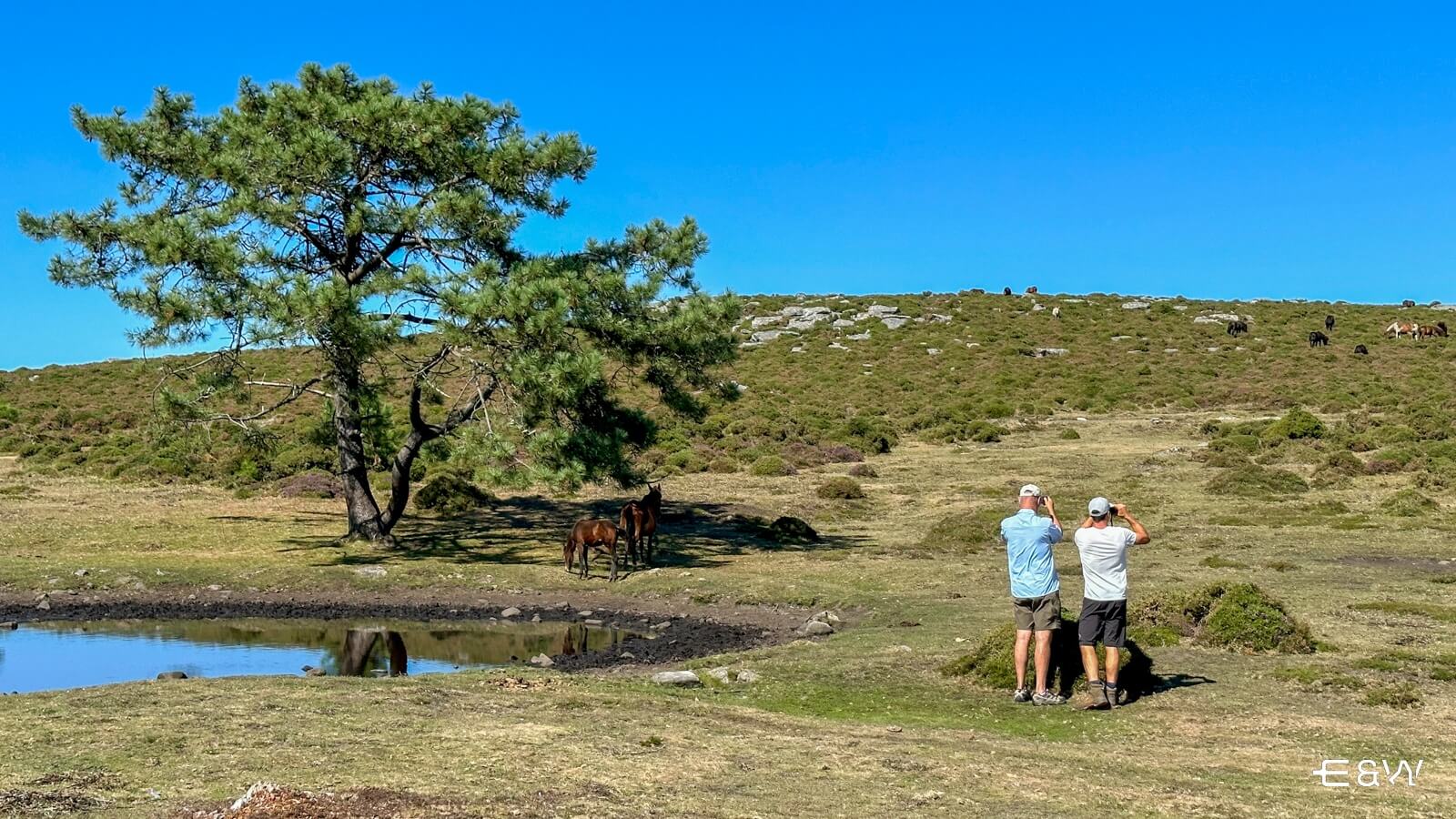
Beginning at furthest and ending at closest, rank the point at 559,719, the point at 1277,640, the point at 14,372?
the point at 14,372 → the point at 1277,640 → the point at 559,719

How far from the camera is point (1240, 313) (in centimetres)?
8575

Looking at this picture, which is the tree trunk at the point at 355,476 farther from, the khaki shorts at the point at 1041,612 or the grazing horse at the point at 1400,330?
the grazing horse at the point at 1400,330

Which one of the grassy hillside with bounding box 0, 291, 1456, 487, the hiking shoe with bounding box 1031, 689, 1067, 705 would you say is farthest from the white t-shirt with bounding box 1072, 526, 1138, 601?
the grassy hillside with bounding box 0, 291, 1456, 487

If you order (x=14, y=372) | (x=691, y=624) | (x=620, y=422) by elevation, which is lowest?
(x=691, y=624)

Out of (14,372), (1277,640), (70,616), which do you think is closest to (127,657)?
(70,616)

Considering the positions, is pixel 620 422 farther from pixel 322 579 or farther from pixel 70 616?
pixel 70 616

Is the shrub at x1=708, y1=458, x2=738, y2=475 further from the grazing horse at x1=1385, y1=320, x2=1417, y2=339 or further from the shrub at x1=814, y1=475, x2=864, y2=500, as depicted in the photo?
the grazing horse at x1=1385, y1=320, x2=1417, y2=339

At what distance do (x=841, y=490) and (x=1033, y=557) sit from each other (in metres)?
22.4

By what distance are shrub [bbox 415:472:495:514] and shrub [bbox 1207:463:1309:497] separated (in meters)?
20.4

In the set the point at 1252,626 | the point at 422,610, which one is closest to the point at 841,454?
the point at 422,610

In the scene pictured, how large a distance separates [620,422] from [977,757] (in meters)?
16.7

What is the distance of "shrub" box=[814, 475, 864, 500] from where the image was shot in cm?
3312

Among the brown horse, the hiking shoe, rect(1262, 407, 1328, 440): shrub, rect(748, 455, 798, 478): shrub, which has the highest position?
rect(1262, 407, 1328, 440): shrub

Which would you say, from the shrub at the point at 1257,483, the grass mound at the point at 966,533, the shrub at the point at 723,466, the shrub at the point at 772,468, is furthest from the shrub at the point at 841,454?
the grass mound at the point at 966,533
